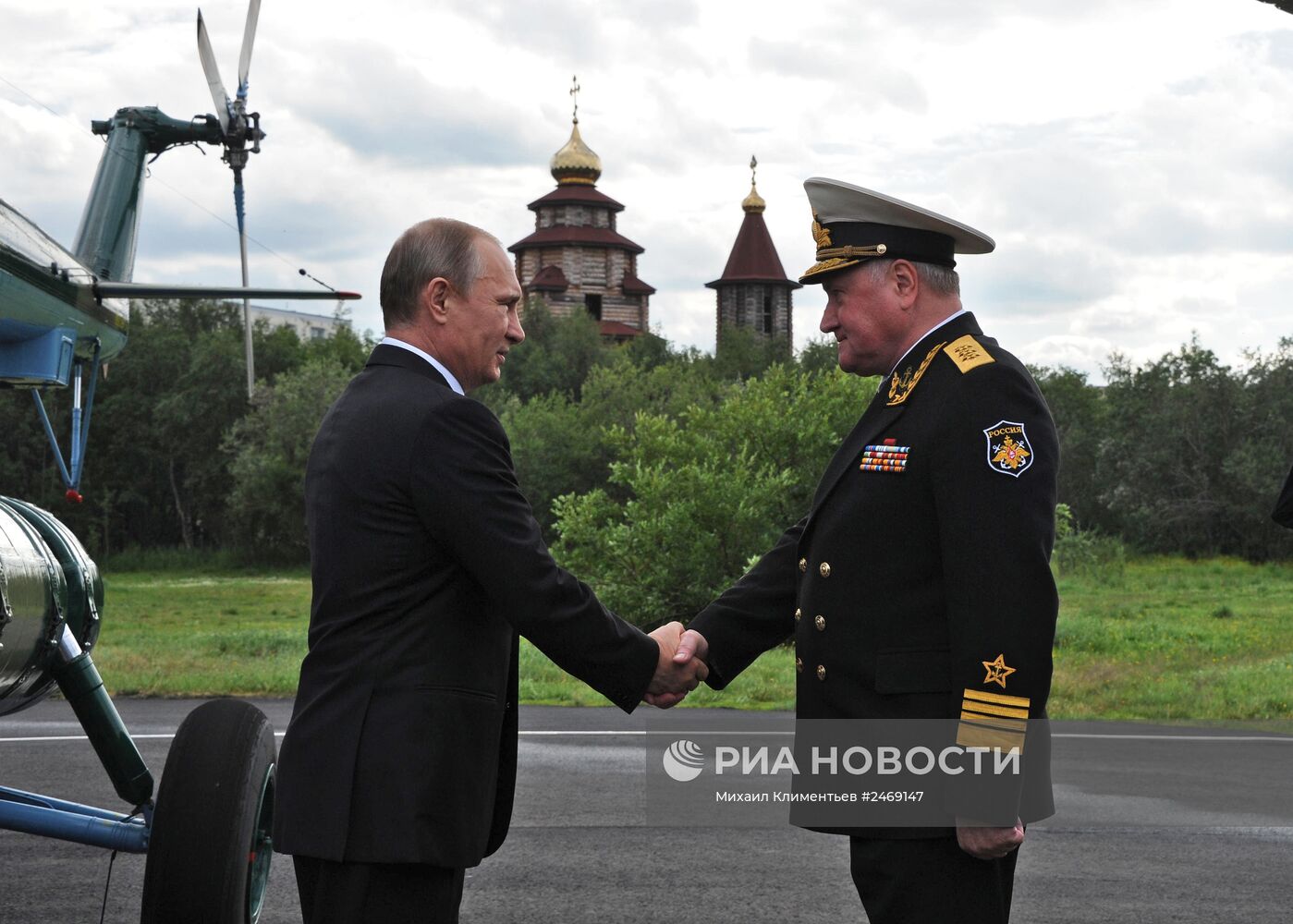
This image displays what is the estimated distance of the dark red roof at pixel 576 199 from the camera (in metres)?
95.7

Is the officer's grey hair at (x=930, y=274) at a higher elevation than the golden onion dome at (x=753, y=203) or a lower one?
lower

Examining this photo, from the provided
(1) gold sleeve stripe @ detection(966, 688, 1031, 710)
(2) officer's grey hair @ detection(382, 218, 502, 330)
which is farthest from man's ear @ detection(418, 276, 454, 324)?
(1) gold sleeve stripe @ detection(966, 688, 1031, 710)

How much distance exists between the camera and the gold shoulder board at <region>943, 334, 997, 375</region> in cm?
320

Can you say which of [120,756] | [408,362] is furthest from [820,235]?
[120,756]

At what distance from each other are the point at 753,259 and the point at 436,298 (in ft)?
327

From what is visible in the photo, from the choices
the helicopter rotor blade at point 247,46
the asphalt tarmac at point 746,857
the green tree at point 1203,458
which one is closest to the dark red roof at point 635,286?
the green tree at point 1203,458

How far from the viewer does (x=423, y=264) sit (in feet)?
11.0

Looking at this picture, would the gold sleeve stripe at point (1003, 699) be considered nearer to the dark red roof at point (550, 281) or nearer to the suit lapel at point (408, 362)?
the suit lapel at point (408, 362)

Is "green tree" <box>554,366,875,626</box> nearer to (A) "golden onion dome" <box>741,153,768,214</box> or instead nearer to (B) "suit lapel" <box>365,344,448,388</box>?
(B) "suit lapel" <box>365,344,448,388</box>

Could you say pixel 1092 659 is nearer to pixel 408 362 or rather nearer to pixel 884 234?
pixel 884 234

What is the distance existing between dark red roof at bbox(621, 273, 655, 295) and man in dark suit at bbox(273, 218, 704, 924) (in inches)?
3623

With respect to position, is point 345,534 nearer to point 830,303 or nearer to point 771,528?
point 830,303

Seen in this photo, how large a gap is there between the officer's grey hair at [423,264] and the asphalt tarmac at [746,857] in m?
2.74

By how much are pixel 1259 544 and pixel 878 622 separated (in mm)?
53933
